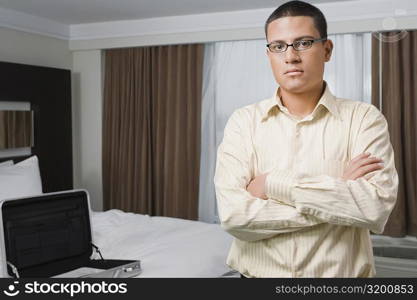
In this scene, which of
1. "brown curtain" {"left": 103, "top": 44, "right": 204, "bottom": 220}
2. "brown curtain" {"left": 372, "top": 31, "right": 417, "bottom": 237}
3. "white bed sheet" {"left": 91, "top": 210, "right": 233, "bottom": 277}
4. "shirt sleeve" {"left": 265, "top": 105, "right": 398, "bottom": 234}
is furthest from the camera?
"brown curtain" {"left": 103, "top": 44, "right": 204, "bottom": 220}

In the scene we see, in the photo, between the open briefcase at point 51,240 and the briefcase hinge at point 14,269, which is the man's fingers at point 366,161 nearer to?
the open briefcase at point 51,240

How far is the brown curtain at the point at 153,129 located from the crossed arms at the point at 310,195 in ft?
10.7

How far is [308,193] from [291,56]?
360mm

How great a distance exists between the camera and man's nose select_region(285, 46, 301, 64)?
1.31 meters

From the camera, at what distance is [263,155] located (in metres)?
1.42

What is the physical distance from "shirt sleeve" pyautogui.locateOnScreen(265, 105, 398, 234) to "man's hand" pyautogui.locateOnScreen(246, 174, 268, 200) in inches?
0.9

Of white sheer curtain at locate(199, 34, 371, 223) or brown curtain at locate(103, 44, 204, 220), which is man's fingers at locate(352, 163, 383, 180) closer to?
white sheer curtain at locate(199, 34, 371, 223)

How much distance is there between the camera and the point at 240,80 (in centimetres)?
458

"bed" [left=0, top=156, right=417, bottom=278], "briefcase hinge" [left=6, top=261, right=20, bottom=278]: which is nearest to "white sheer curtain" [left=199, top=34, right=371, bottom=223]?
"bed" [left=0, top=156, right=417, bottom=278]

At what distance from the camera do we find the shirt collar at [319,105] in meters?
1.38

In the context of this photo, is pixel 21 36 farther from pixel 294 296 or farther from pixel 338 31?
pixel 294 296

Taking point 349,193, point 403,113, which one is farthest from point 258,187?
point 403,113

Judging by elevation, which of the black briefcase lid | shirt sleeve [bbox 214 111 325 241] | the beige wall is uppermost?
the beige wall

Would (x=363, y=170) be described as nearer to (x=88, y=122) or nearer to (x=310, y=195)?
(x=310, y=195)
